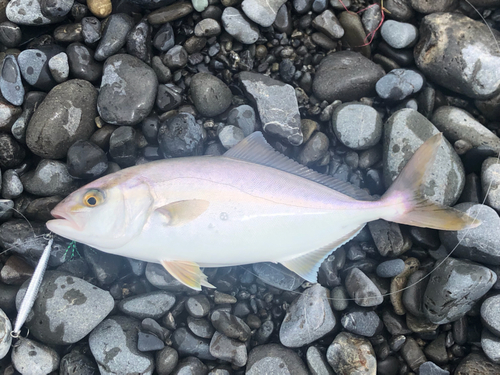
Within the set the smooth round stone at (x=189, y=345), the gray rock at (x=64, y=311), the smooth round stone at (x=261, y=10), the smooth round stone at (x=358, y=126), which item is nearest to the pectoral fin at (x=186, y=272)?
the smooth round stone at (x=189, y=345)

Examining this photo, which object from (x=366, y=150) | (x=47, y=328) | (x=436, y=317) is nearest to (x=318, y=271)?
(x=436, y=317)

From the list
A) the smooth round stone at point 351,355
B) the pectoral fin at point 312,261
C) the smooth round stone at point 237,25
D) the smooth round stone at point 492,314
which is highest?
the smooth round stone at point 237,25

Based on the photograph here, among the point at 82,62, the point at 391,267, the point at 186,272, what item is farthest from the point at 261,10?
the point at 391,267

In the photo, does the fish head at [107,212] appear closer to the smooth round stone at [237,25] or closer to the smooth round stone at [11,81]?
the smooth round stone at [11,81]

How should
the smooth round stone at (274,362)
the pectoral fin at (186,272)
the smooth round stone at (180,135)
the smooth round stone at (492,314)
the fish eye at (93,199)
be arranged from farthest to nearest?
the smooth round stone at (180,135), the smooth round stone at (274,362), the smooth round stone at (492,314), the pectoral fin at (186,272), the fish eye at (93,199)

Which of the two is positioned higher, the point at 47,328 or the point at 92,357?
the point at 47,328

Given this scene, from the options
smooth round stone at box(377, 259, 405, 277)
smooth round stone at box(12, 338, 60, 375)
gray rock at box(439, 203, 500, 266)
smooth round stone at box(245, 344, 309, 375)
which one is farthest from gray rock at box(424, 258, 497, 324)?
smooth round stone at box(12, 338, 60, 375)

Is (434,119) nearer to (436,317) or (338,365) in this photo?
(436,317)

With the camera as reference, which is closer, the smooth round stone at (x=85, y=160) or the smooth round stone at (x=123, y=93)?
the smooth round stone at (x=85, y=160)
